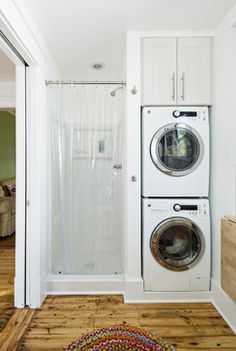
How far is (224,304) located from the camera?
1984 mm

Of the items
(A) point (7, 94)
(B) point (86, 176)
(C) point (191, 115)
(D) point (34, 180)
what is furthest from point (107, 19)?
(A) point (7, 94)

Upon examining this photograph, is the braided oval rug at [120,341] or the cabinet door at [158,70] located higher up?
the cabinet door at [158,70]

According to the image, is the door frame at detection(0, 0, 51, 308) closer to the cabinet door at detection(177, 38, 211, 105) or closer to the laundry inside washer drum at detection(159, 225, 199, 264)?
the laundry inside washer drum at detection(159, 225, 199, 264)

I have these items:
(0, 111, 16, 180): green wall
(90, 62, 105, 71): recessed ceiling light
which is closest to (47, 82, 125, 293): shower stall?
(90, 62, 105, 71): recessed ceiling light

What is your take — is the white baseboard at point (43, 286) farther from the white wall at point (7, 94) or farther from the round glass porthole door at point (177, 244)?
the white wall at point (7, 94)

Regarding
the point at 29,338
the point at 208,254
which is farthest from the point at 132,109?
the point at 29,338

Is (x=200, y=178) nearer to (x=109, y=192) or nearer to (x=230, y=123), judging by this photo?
(x=230, y=123)

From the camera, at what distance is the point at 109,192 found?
235 cm

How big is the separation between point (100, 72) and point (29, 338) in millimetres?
Answer: 2891

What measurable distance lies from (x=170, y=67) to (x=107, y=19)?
0.68m

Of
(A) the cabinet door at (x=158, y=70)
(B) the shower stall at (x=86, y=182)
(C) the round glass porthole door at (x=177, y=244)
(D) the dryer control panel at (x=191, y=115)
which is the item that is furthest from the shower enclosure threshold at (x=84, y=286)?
(A) the cabinet door at (x=158, y=70)

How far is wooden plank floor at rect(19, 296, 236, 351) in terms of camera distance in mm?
1695

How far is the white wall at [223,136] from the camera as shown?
1.88 meters

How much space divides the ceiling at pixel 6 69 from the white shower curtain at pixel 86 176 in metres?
0.74
